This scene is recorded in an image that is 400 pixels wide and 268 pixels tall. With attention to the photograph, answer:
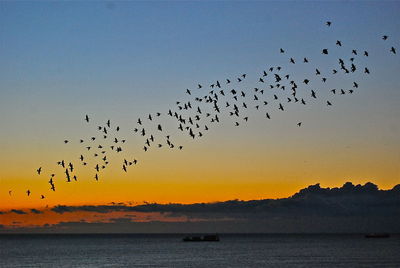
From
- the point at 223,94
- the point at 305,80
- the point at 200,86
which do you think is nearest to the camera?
the point at 305,80

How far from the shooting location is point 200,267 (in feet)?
462

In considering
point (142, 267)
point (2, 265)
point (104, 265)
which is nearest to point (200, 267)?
point (142, 267)

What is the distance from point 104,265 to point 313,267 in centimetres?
5013

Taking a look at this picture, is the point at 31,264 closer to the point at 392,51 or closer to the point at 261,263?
the point at 261,263

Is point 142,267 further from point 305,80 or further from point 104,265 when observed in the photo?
point 305,80

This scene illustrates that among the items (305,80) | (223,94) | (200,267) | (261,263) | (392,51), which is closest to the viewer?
(392,51)

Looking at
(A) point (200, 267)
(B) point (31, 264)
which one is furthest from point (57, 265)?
(A) point (200, 267)

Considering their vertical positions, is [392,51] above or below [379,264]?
above

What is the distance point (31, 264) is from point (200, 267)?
156 ft

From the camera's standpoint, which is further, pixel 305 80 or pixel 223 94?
pixel 223 94

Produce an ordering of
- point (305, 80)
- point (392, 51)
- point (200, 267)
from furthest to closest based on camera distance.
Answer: point (200, 267) < point (305, 80) < point (392, 51)

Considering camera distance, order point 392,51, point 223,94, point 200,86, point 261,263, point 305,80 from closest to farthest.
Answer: point 392,51 → point 305,80 → point 200,86 → point 223,94 → point 261,263

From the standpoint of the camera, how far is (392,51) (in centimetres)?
4425

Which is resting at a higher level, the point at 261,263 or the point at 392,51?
the point at 392,51
